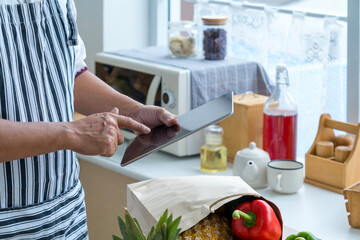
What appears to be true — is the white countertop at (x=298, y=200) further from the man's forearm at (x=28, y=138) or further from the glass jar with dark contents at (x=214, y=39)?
the man's forearm at (x=28, y=138)

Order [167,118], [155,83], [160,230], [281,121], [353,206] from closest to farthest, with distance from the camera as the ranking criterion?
[160,230], [167,118], [353,206], [281,121], [155,83]

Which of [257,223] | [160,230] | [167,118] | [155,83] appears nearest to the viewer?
[160,230]

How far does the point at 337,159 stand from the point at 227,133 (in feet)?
1.30

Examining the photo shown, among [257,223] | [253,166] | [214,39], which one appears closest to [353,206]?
[253,166]

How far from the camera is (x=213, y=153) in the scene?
1799 mm

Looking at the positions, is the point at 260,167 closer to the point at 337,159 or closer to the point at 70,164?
the point at 337,159

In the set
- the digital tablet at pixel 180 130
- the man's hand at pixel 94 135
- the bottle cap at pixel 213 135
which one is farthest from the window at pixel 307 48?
the man's hand at pixel 94 135

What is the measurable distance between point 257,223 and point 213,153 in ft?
2.54

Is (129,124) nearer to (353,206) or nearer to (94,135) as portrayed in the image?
(94,135)

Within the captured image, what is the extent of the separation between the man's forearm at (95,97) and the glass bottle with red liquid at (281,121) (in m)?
0.55

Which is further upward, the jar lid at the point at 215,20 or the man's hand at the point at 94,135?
the jar lid at the point at 215,20

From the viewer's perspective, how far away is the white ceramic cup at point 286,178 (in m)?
1.58

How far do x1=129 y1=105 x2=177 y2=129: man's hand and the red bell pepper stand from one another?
0.30m

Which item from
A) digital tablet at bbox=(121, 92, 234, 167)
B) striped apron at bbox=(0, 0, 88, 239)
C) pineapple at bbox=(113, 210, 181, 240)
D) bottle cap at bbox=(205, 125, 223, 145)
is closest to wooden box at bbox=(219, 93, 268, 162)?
bottle cap at bbox=(205, 125, 223, 145)
